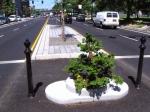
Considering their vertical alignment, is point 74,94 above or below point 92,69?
below

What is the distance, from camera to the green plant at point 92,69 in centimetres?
699

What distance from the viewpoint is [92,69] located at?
23.4 ft

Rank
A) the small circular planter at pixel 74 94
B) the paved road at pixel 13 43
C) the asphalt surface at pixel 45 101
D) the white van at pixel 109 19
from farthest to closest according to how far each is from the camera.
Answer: the white van at pixel 109 19 < the paved road at pixel 13 43 < the small circular planter at pixel 74 94 < the asphalt surface at pixel 45 101

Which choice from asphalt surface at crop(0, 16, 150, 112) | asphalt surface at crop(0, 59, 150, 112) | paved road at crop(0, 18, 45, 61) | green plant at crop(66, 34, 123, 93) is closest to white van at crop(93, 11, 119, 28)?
paved road at crop(0, 18, 45, 61)

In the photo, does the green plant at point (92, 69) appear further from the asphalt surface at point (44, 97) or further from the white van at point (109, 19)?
the white van at point (109, 19)

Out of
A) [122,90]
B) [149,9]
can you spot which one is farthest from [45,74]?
[149,9]

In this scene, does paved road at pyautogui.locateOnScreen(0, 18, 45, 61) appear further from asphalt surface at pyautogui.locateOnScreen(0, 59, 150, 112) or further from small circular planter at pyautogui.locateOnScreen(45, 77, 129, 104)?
small circular planter at pyautogui.locateOnScreen(45, 77, 129, 104)

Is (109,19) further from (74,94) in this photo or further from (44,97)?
(74,94)

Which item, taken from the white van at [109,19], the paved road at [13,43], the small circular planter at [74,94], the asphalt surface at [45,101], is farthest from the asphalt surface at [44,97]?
the white van at [109,19]

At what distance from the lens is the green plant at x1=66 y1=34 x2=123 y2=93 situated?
699 centimetres

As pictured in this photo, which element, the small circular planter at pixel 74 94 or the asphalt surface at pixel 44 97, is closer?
the asphalt surface at pixel 44 97

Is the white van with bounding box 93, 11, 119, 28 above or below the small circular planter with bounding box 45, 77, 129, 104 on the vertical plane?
below

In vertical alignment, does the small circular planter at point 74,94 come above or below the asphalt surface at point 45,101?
above

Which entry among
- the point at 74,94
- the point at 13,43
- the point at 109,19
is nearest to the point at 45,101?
the point at 74,94
